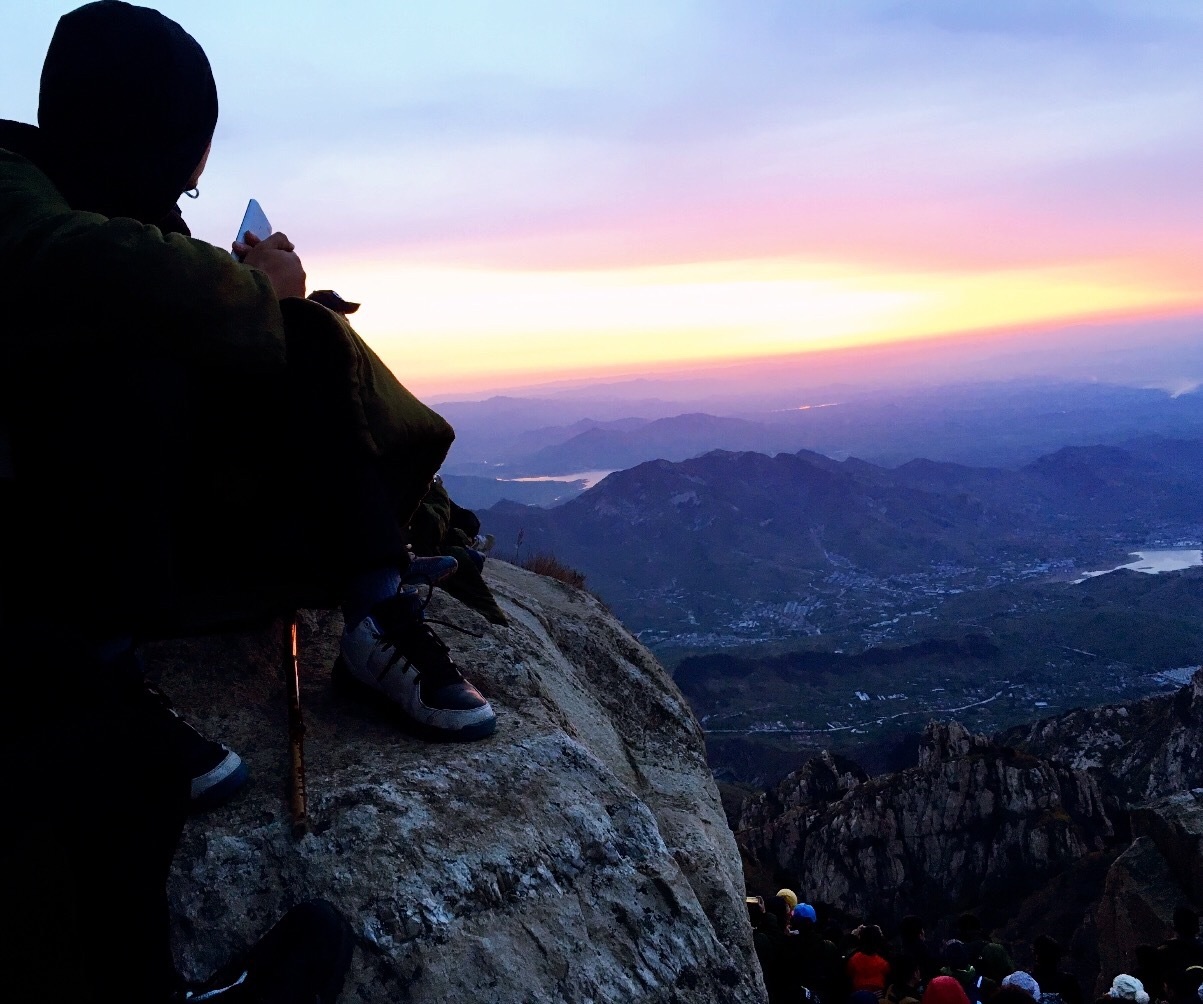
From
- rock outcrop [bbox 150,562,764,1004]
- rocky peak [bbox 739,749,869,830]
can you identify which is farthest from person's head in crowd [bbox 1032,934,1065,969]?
rocky peak [bbox 739,749,869,830]

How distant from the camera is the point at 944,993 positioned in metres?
9.43

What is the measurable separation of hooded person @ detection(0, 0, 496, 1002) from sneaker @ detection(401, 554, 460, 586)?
3.2 inches

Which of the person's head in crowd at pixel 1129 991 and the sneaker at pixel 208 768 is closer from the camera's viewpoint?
the sneaker at pixel 208 768

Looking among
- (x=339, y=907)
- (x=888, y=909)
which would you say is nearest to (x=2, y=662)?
(x=339, y=907)

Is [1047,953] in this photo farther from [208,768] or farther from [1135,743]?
[1135,743]

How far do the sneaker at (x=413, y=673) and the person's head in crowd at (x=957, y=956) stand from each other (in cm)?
1290

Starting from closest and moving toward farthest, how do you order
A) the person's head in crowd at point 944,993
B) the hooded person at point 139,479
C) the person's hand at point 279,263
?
the hooded person at point 139,479
the person's hand at point 279,263
the person's head in crowd at point 944,993

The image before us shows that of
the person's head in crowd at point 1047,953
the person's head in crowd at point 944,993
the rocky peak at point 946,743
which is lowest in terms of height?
the rocky peak at point 946,743

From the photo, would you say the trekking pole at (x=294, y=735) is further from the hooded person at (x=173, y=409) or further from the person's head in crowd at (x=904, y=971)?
the person's head in crowd at (x=904, y=971)

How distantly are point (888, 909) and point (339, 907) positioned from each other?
50.7 meters

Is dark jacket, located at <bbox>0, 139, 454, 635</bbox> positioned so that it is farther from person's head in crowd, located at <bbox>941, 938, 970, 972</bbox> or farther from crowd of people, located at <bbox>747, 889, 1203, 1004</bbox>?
person's head in crowd, located at <bbox>941, 938, 970, 972</bbox>

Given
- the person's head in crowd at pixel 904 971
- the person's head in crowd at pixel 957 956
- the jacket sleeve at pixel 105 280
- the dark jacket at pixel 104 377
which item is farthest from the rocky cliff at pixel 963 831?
the jacket sleeve at pixel 105 280

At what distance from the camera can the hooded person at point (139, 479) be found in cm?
214

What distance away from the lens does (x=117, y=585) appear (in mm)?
3102
